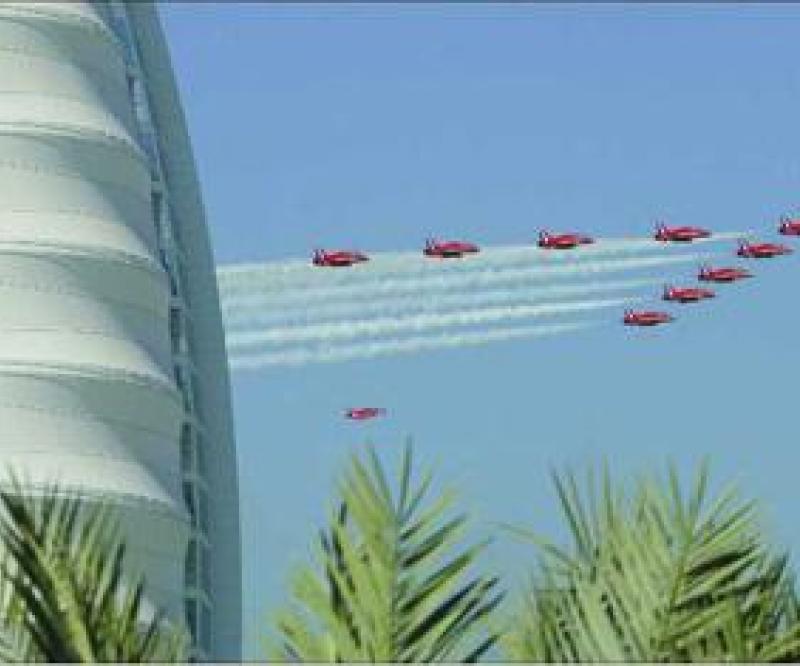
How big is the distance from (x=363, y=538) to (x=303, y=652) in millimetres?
913

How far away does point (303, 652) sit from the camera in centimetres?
1703

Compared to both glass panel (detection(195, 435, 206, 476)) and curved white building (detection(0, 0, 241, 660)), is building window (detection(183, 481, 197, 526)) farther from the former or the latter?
curved white building (detection(0, 0, 241, 660))

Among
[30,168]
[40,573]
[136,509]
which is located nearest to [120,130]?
[30,168]

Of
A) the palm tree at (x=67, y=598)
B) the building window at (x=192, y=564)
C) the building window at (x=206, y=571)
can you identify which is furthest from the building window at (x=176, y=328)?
the palm tree at (x=67, y=598)

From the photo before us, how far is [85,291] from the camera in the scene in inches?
4122

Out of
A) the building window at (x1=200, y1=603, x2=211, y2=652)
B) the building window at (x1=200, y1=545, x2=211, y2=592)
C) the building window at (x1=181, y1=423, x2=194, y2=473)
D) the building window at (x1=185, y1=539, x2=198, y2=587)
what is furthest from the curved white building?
the building window at (x1=200, y1=545, x2=211, y2=592)

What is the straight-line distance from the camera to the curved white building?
336ft

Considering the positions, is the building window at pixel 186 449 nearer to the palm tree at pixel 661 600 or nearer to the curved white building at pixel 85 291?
the curved white building at pixel 85 291

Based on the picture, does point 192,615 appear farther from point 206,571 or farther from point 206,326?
point 206,326

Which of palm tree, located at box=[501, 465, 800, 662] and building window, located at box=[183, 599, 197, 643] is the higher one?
palm tree, located at box=[501, 465, 800, 662]

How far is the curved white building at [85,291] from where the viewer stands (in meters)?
102

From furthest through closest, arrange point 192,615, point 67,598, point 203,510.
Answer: point 203,510
point 192,615
point 67,598

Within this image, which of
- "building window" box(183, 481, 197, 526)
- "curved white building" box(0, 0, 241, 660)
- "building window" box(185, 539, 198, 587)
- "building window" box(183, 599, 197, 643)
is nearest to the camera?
"curved white building" box(0, 0, 241, 660)

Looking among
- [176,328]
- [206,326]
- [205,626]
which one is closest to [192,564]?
[205,626]
